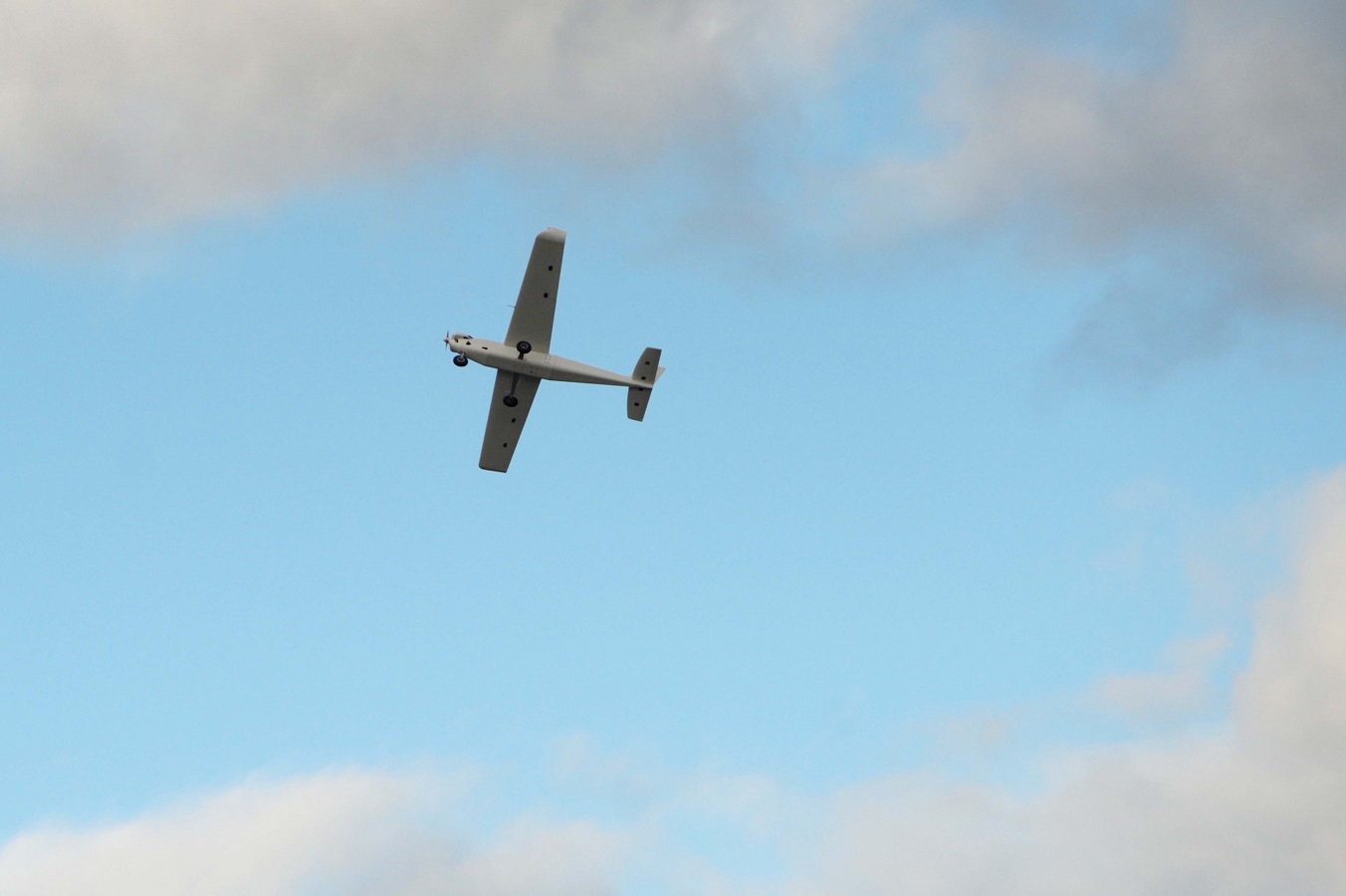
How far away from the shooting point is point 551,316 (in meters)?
106

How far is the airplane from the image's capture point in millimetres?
105125

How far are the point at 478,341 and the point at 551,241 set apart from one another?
16.9 feet

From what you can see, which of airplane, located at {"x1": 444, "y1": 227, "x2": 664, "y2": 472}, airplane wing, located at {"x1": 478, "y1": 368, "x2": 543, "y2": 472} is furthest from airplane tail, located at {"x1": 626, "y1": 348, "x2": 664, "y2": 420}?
airplane wing, located at {"x1": 478, "y1": 368, "x2": 543, "y2": 472}

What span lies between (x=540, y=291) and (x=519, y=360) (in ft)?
10.8

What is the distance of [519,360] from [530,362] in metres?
0.45

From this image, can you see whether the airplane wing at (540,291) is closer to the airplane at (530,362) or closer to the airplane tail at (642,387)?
the airplane at (530,362)

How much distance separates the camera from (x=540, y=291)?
345 ft

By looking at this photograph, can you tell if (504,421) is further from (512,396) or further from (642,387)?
(642,387)

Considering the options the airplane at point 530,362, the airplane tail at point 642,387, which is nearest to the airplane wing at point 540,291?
the airplane at point 530,362

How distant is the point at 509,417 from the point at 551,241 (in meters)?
8.57

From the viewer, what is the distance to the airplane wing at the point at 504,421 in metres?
109

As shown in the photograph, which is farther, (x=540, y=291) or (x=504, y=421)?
(x=504, y=421)

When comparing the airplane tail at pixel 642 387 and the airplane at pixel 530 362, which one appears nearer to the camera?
the airplane at pixel 530 362

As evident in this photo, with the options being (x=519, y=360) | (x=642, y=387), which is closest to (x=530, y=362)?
(x=519, y=360)
